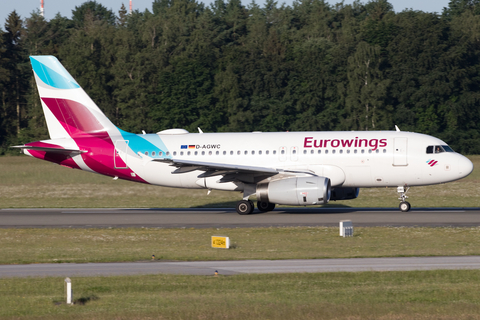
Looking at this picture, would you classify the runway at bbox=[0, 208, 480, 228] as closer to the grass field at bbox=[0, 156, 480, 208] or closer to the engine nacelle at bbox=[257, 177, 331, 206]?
the engine nacelle at bbox=[257, 177, 331, 206]

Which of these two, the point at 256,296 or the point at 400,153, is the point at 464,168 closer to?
the point at 400,153

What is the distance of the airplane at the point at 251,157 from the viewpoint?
32094 millimetres

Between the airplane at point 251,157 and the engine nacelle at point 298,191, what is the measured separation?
0.16 feet

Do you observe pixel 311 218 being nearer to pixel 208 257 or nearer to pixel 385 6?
pixel 208 257

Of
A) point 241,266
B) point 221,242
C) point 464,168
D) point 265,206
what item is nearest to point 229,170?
point 265,206

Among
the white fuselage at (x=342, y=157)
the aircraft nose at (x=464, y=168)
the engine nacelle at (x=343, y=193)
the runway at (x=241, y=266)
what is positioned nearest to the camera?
the runway at (x=241, y=266)

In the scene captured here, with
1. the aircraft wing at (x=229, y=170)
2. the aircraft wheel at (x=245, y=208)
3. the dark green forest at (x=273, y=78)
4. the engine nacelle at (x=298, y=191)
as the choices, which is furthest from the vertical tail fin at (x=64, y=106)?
the dark green forest at (x=273, y=78)

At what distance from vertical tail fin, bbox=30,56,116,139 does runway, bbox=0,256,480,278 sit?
1764 centimetres

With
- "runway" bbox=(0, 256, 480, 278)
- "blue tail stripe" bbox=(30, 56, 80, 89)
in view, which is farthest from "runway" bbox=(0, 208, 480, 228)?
"runway" bbox=(0, 256, 480, 278)

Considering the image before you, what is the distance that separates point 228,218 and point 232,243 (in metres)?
8.82

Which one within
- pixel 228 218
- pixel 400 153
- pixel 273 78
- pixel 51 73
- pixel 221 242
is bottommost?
pixel 221 242

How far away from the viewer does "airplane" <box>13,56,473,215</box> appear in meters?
32.1

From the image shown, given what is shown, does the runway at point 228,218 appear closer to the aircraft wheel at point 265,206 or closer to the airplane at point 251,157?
the aircraft wheel at point 265,206

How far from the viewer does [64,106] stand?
3597cm
